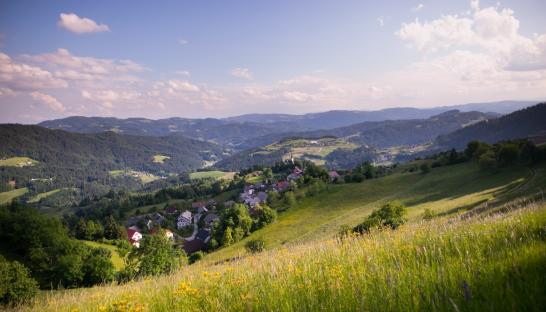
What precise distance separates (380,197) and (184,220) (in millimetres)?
89020

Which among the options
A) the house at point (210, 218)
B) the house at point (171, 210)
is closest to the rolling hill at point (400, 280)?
the house at point (210, 218)

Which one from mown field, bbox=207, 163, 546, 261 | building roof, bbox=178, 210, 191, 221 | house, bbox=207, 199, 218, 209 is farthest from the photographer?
house, bbox=207, 199, 218, 209

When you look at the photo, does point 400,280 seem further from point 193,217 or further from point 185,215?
point 193,217

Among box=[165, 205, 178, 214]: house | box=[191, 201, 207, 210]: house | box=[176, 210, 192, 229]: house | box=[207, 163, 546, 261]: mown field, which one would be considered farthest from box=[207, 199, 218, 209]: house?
box=[207, 163, 546, 261]: mown field

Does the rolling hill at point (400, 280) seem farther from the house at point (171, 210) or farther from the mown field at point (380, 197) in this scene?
the house at point (171, 210)

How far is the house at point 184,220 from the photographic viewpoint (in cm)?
13712

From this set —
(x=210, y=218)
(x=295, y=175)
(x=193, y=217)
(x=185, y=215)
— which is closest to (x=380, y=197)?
(x=210, y=218)

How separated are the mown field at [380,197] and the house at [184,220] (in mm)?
58531

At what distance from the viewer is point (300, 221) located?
84.4 meters

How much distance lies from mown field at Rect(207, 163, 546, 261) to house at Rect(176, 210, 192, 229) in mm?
58531

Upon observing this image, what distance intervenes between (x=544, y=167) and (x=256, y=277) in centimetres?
8137

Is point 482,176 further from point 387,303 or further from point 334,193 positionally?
point 387,303

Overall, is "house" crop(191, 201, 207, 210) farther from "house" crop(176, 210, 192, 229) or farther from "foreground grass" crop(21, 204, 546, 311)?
"foreground grass" crop(21, 204, 546, 311)

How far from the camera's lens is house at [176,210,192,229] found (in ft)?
450
